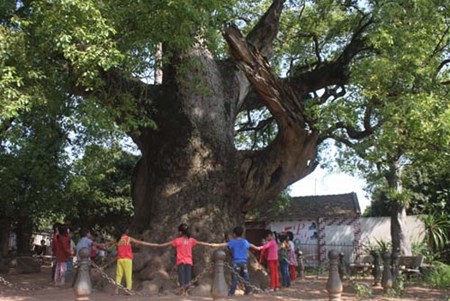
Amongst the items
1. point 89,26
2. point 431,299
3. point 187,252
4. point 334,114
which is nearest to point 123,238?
point 187,252

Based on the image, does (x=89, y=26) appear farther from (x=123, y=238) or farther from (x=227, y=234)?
(x=227, y=234)

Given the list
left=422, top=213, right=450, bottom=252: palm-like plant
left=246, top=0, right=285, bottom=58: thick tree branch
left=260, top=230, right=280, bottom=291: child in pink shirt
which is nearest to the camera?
left=260, top=230, right=280, bottom=291: child in pink shirt

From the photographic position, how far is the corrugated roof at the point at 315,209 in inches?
1061

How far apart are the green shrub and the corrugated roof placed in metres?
9.86

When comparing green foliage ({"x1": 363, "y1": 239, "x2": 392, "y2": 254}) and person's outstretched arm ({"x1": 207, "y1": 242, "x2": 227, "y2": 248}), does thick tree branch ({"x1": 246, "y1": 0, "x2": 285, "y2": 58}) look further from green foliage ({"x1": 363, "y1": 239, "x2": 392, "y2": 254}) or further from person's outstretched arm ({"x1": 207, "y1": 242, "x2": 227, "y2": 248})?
green foliage ({"x1": 363, "y1": 239, "x2": 392, "y2": 254})

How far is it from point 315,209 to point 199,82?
57.4 ft

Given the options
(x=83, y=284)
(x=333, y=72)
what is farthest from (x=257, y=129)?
(x=83, y=284)

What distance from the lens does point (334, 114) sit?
39.1 ft

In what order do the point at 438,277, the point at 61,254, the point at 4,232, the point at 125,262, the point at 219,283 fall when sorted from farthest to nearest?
the point at 4,232
the point at 438,277
the point at 61,254
the point at 125,262
the point at 219,283

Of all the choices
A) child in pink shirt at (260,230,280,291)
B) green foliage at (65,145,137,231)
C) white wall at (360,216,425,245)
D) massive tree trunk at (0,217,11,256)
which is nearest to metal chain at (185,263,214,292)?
child in pink shirt at (260,230,280,291)

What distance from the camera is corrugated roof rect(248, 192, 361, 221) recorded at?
26938 mm

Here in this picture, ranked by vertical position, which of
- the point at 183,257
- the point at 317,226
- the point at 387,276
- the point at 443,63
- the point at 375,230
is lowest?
the point at 387,276

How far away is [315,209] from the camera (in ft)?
92.1

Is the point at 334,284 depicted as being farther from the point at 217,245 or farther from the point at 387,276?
the point at 387,276
